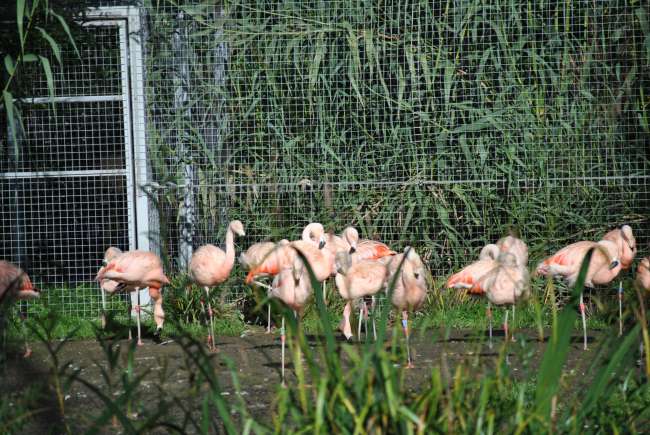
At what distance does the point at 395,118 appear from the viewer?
777 cm

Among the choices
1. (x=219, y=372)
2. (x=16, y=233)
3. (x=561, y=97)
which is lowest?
(x=219, y=372)

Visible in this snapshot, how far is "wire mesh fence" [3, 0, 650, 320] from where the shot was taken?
7395mm

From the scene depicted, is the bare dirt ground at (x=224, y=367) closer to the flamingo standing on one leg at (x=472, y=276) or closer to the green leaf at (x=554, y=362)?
the flamingo standing on one leg at (x=472, y=276)

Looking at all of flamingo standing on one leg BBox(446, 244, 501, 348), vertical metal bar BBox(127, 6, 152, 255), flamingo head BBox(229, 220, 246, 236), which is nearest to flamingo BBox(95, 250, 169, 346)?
flamingo head BBox(229, 220, 246, 236)

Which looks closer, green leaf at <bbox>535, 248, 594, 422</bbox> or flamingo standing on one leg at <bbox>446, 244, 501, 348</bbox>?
green leaf at <bbox>535, 248, 594, 422</bbox>

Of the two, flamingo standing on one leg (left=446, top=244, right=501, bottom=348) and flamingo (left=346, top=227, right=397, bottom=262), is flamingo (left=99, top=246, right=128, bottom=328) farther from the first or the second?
flamingo standing on one leg (left=446, top=244, right=501, bottom=348)

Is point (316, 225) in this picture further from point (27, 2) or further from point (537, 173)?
point (27, 2)

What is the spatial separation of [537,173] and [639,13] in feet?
4.64

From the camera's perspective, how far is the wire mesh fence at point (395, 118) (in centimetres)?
739

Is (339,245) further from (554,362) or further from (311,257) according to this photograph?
(554,362)

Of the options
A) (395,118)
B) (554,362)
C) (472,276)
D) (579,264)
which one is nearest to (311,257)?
(472,276)

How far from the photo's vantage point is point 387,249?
6906mm

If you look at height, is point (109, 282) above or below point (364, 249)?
below

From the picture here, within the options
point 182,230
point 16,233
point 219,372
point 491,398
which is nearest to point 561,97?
point 182,230
